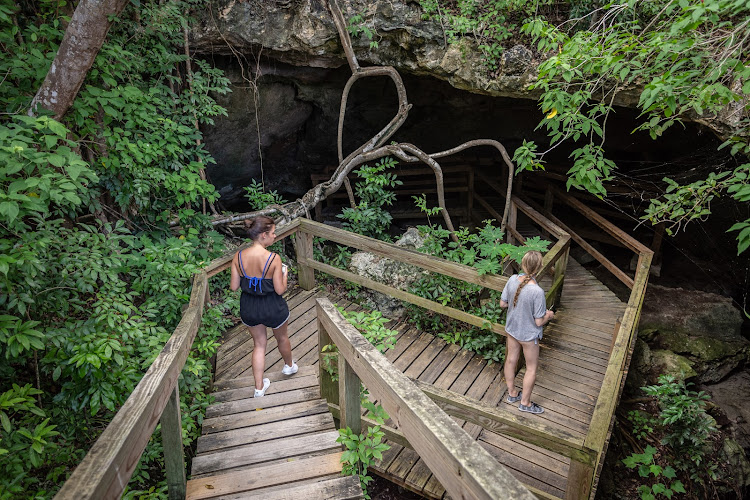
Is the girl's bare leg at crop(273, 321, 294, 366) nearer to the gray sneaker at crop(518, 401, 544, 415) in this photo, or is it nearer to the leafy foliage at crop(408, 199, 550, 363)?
the leafy foliage at crop(408, 199, 550, 363)

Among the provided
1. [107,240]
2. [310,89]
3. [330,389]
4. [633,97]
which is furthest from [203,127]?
[633,97]

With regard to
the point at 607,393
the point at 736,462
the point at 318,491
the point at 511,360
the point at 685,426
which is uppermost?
the point at 318,491

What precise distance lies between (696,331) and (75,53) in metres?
8.82

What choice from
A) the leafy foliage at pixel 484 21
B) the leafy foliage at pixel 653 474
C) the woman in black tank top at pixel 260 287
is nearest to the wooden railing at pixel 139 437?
the woman in black tank top at pixel 260 287

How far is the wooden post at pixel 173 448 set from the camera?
91.4 inches

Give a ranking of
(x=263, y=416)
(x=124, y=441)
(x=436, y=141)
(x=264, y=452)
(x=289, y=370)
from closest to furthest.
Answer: (x=124, y=441), (x=264, y=452), (x=263, y=416), (x=289, y=370), (x=436, y=141)

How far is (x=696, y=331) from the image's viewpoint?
23.1 ft

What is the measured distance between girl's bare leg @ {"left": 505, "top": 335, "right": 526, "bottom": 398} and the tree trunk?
173 inches

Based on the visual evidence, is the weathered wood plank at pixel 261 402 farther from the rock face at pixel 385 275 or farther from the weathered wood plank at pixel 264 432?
the rock face at pixel 385 275

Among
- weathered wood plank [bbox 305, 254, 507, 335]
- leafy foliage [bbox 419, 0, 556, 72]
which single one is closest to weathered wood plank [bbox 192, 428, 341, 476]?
weathered wood plank [bbox 305, 254, 507, 335]

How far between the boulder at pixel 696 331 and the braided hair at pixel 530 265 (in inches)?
153

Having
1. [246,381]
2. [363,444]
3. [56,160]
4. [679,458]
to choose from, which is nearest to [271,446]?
[363,444]

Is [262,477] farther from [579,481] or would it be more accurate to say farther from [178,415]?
[579,481]

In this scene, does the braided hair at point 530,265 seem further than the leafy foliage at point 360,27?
No
